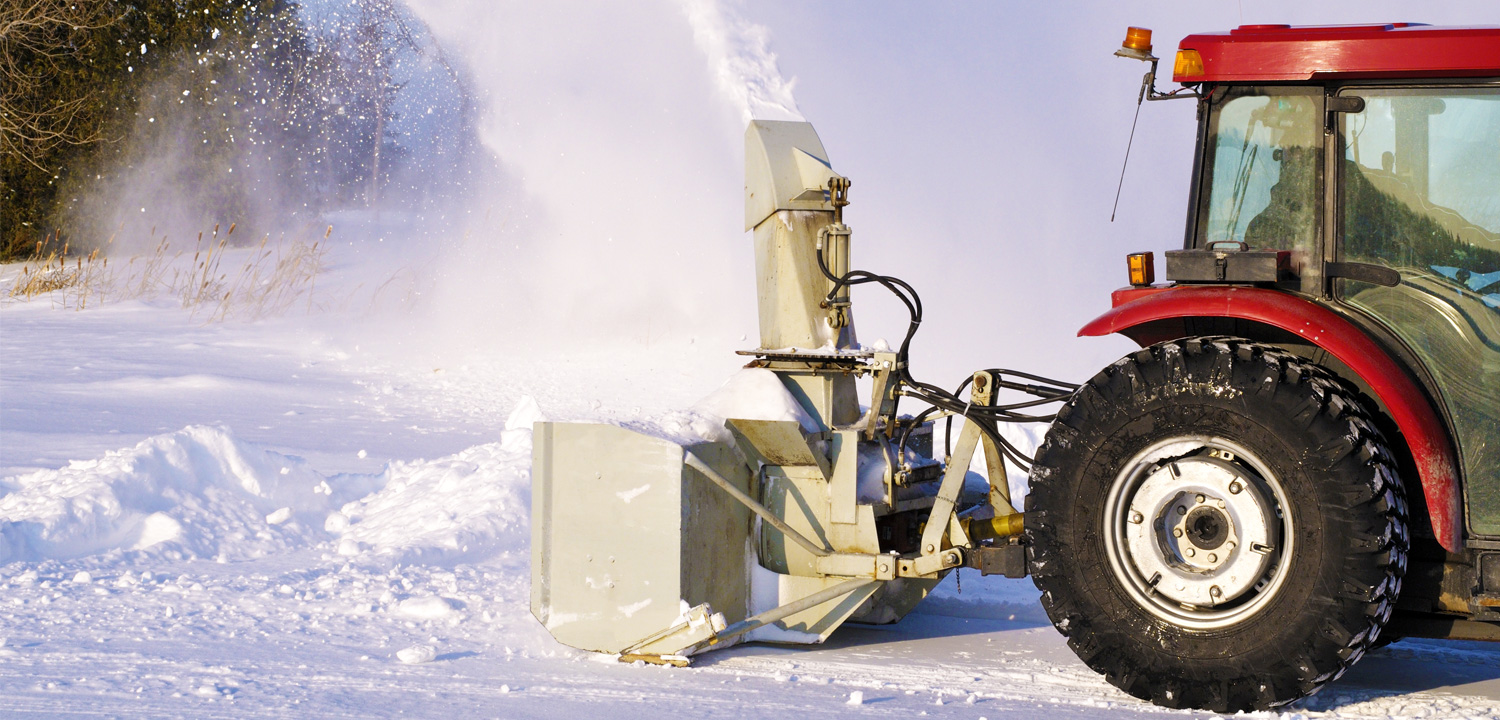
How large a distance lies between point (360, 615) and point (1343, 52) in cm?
355

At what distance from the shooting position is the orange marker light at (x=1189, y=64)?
3791mm

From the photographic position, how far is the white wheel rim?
11.7 feet

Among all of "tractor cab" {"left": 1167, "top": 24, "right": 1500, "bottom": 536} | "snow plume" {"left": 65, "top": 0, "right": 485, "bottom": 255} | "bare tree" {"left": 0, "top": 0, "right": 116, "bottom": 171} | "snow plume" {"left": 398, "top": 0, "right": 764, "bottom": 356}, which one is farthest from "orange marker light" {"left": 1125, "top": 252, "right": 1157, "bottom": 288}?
"bare tree" {"left": 0, "top": 0, "right": 116, "bottom": 171}

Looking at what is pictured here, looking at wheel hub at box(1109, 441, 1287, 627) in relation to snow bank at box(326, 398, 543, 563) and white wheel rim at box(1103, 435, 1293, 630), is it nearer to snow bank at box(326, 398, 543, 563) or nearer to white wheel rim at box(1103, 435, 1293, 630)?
white wheel rim at box(1103, 435, 1293, 630)

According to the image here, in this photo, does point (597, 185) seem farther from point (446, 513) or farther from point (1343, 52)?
point (1343, 52)

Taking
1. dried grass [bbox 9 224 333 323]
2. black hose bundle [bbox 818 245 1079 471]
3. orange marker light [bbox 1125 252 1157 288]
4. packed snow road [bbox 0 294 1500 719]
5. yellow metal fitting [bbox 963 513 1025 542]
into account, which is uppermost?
dried grass [bbox 9 224 333 323]

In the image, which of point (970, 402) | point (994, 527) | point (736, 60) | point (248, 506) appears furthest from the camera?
point (736, 60)

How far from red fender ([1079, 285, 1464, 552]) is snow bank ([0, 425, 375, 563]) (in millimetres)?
3879

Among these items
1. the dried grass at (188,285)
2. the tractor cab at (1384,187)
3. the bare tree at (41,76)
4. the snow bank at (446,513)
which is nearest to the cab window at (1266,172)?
the tractor cab at (1384,187)

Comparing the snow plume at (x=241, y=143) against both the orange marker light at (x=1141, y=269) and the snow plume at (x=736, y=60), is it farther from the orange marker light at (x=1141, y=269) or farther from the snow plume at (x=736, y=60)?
the orange marker light at (x=1141, y=269)

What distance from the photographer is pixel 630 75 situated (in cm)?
1527

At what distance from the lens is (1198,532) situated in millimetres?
3650

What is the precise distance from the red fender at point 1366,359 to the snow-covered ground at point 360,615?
0.63 meters

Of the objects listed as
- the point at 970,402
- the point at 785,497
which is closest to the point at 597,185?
the point at 785,497
